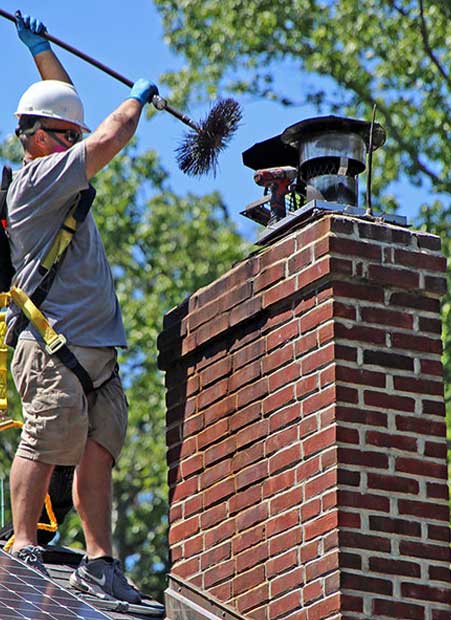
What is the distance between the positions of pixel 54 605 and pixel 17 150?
80.5 feet

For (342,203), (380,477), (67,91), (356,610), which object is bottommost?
(356,610)

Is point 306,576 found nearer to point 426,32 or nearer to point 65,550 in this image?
point 65,550

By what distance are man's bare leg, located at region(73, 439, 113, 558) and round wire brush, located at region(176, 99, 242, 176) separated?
5.13 feet

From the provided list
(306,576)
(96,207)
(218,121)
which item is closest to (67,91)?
(218,121)

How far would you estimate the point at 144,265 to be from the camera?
1200 inches

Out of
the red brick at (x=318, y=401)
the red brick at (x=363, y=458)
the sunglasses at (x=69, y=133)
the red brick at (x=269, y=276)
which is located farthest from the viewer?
the sunglasses at (x=69, y=133)

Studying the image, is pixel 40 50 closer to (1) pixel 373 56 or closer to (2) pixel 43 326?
(2) pixel 43 326

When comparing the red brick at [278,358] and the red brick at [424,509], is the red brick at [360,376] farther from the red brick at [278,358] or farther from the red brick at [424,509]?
the red brick at [424,509]

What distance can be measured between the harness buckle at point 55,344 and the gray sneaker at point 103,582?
0.91 metres

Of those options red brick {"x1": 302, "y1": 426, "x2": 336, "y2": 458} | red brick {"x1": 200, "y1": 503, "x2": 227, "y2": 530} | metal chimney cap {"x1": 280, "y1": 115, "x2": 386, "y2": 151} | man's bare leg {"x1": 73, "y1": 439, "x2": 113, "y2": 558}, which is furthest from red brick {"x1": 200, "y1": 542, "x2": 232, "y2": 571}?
metal chimney cap {"x1": 280, "y1": 115, "x2": 386, "y2": 151}

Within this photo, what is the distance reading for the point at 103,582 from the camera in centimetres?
761

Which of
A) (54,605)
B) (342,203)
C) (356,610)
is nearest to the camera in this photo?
(356,610)

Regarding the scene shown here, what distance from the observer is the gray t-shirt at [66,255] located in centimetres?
761

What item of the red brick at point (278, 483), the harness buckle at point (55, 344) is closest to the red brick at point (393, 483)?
the red brick at point (278, 483)
